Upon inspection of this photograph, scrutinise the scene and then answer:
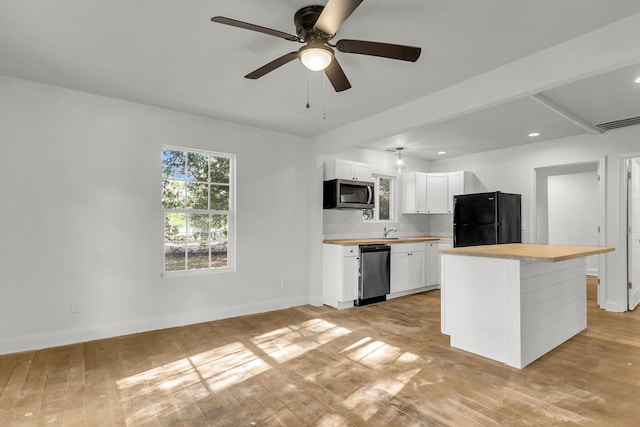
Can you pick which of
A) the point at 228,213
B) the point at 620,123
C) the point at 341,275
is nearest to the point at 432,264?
the point at 341,275

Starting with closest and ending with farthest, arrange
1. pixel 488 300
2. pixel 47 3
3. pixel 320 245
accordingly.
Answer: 1. pixel 47 3
2. pixel 488 300
3. pixel 320 245

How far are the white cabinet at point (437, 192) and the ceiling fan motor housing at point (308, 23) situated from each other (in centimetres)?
478

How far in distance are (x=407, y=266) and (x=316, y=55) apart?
4135mm

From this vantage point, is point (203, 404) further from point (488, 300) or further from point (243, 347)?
point (488, 300)

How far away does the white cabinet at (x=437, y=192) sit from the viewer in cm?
637

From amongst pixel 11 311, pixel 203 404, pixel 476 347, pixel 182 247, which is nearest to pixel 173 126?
pixel 182 247

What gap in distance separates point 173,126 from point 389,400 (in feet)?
11.7

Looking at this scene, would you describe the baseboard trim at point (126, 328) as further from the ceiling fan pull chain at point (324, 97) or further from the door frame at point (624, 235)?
the door frame at point (624, 235)

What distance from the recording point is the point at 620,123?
14.6ft

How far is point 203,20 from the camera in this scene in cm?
223

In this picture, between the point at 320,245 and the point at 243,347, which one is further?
the point at 320,245

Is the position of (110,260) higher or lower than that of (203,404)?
higher

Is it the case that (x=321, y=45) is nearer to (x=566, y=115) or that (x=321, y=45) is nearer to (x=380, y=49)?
(x=380, y=49)

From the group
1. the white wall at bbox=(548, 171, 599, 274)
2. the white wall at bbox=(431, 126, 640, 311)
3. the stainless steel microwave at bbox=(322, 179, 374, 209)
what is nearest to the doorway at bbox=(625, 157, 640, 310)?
the white wall at bbox=(431, 126, 640, 311)
